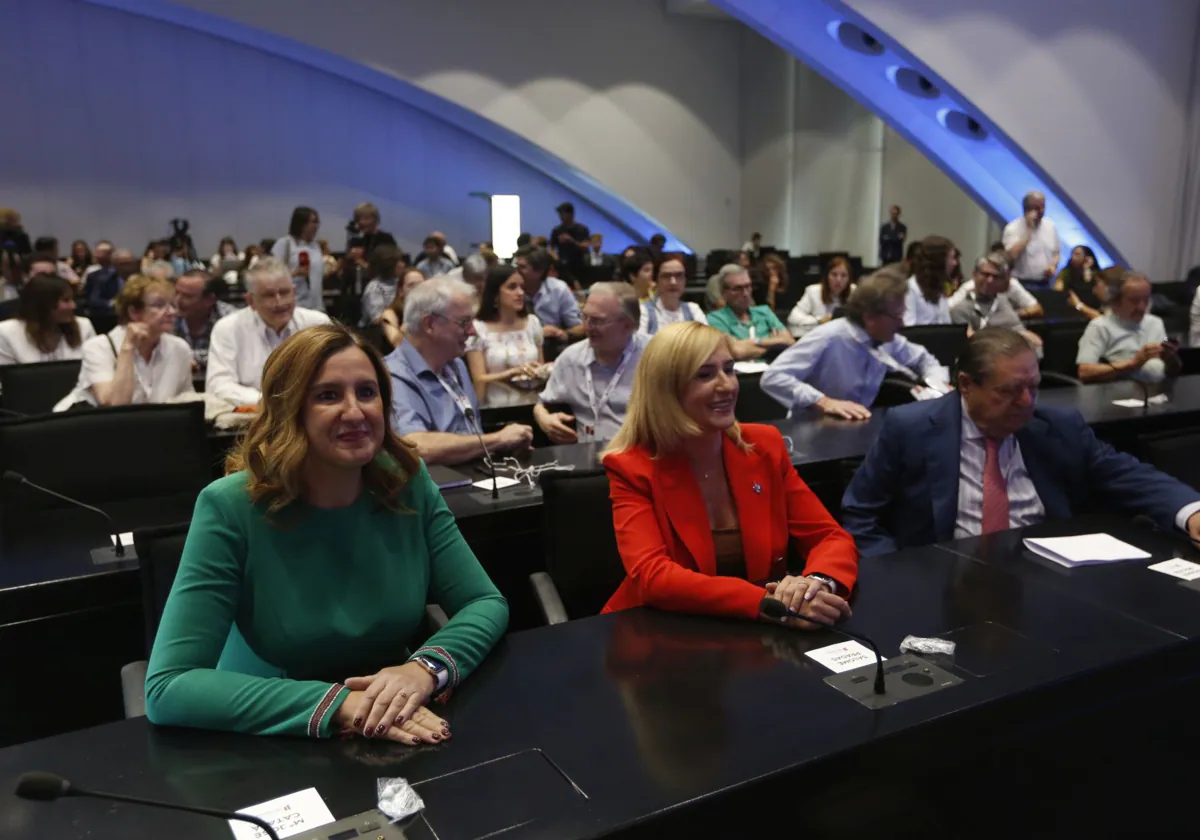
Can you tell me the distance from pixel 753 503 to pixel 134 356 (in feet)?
9.95

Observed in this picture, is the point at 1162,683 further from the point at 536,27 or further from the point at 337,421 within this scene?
the point at 536,27

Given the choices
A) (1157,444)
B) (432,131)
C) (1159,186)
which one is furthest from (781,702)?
(432,131)

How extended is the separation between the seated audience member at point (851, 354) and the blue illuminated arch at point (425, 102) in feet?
37.0

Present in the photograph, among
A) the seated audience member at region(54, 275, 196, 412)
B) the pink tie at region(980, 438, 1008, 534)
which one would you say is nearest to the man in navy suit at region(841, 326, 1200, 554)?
the pink tie at region(980, 438, 1008, 534)

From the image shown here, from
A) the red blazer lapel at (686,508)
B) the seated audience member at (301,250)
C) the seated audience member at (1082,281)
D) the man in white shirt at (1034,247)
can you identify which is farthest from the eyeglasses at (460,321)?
the man in white shirt at (1034,247)

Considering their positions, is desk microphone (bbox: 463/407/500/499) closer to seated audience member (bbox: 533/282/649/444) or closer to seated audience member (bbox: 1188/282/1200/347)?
seated audience member (bbox: 533/282/649/444)

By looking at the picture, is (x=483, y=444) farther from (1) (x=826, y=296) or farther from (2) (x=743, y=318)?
(1) (x=826, y=296)

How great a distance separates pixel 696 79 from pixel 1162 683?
15.8 metres

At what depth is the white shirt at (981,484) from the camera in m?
2.59

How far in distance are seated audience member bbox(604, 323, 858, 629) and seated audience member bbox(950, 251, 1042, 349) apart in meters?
4.53

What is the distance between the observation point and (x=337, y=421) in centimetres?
167

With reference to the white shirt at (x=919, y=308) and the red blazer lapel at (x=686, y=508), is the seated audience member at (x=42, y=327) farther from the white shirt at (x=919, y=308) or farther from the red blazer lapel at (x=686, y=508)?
the white shirt at (x=919, y=308)

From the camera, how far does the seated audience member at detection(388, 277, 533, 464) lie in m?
3.17

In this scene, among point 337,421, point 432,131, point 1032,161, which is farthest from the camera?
point 432,131
